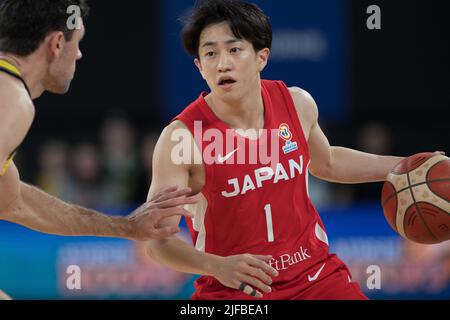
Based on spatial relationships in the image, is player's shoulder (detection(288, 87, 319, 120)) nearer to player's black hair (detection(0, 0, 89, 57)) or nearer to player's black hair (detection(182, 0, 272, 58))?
player's black hair (detection(182, 0, 272, 58))

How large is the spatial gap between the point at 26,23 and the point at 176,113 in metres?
6.98

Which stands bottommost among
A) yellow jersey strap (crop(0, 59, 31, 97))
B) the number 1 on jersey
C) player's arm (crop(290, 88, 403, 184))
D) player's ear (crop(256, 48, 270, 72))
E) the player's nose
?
the number 1 on jersey

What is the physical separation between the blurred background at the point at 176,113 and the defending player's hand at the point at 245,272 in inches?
185

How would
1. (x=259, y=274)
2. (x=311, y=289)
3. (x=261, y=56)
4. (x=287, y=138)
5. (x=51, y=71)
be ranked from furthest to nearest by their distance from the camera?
(x=261, y=56)
(x=287, y=138)
(x=311, y=289)
(x=51, y=71)
(x=259, y=274)

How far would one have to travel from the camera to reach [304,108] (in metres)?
5.78

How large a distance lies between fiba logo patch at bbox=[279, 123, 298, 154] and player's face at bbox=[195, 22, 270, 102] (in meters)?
0.31

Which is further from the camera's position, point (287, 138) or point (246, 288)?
point (287, 138)

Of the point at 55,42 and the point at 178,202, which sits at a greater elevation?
the point at 55,42

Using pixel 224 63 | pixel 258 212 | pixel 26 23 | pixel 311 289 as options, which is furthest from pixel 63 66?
pixel 311 289

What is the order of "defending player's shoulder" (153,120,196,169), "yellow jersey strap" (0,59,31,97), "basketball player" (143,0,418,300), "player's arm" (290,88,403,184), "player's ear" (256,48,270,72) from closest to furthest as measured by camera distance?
"yellow jersey strap" (0,59,31,97) < "defending player's shoulder" (153,120,196,169) < "basketball player" (143,0,418,300) < "player's ear" (256,48,270,72) < "player's arm" (290,88,403,184)

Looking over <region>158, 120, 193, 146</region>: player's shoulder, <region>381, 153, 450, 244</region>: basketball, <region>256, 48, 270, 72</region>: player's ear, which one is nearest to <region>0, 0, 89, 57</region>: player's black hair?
<region>158, 120, 193, 146</region>: player's shoulder

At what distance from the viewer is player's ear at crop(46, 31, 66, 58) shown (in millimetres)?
4977

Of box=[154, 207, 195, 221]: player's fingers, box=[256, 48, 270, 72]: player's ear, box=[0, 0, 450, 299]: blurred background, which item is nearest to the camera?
box=[154, 207, 195, 221]: player's fingers

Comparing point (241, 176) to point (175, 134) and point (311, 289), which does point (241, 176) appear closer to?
point (175, 134)
